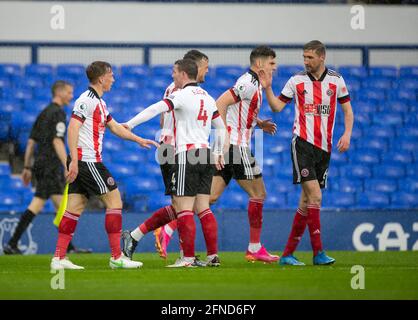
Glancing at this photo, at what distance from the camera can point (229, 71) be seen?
1786 cm

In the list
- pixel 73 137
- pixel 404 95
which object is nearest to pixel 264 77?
pixel 73 137

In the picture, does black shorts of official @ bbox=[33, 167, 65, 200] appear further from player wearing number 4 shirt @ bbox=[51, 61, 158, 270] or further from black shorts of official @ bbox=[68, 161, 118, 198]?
black shorts of official @ bbox=[68, 161, 118, 198]

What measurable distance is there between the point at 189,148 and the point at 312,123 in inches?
56.9

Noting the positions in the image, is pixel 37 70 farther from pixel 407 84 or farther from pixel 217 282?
pixel 217 282

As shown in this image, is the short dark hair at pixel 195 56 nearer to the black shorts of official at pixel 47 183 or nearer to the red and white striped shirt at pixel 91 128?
the red and white striped shirt at pixel 91 128

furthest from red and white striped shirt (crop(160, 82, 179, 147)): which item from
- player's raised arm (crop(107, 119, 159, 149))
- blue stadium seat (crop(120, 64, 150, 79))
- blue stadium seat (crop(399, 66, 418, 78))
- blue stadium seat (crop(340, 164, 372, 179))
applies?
blue stadium seat (crop(399, 66, 418, 78))

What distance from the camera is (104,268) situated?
32.1 ft

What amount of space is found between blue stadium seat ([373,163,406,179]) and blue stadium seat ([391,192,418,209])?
484 mm

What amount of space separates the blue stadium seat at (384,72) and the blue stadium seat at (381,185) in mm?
2793

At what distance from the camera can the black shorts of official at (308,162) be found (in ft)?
32.4

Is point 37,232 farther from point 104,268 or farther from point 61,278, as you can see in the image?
point 61,278

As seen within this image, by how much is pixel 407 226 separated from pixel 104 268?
586 cm

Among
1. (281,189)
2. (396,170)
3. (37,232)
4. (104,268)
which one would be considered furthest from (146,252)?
(396,170)

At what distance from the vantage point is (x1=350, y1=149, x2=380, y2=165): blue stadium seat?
16625 mm
